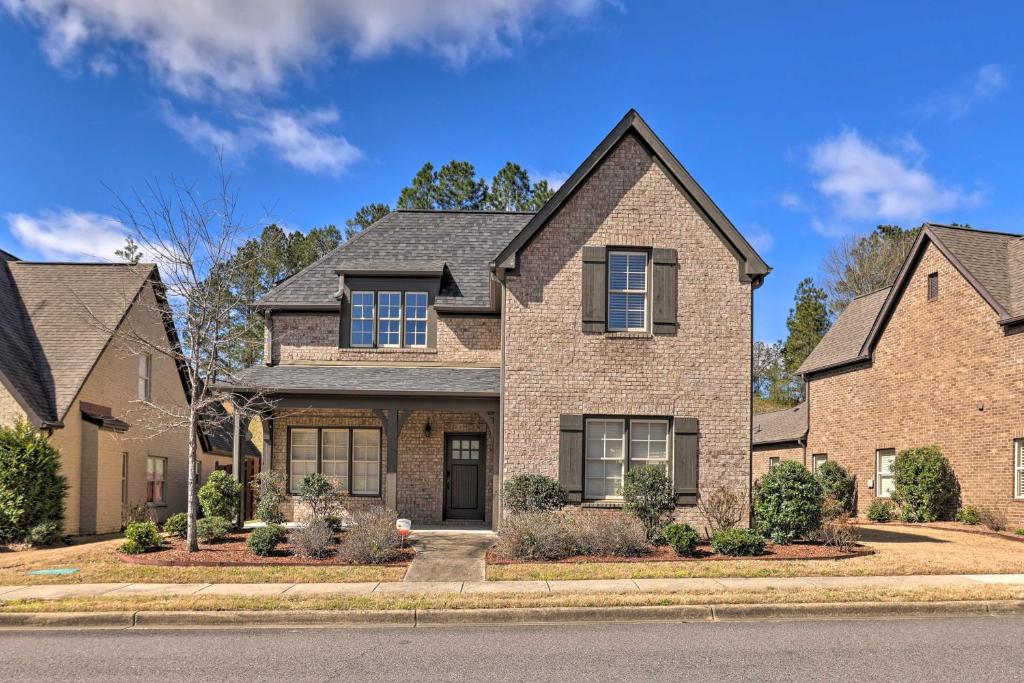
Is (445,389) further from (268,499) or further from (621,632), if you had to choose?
(621,632)

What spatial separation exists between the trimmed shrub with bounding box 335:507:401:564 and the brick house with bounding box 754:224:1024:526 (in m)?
15.1

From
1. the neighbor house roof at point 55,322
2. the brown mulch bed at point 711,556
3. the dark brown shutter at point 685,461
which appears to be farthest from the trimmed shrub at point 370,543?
the neighbor house roof at point 55,322

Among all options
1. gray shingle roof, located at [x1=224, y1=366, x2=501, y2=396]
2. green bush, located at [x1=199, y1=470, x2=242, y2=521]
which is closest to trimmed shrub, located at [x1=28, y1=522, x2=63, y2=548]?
green bush, located at [x1=199, y1=470, x2=242, y2=521]

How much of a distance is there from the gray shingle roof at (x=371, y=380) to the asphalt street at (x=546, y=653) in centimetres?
817

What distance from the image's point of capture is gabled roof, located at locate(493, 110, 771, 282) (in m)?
17.5

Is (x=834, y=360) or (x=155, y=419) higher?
(x=834, y=360)

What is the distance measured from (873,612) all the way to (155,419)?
19644 millimetres

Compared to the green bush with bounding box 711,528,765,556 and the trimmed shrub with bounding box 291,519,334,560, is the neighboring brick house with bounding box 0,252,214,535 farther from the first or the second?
the green bush with bounding box 711,528,765,556

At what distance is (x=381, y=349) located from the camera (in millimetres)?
20562

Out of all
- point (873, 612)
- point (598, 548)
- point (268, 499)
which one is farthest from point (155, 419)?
point (873, 612)

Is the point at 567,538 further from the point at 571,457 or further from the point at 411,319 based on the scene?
the point at 411,319

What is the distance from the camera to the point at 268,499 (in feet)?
58.9

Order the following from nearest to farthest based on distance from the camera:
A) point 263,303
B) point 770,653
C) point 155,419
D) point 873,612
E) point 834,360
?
1. point 770,653
2. point 873,612
3. point 263,303
4. point 155,419
5. point 834,360

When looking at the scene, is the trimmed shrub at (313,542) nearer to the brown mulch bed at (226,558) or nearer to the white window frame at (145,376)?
the brown mulch bed at (226,558)
